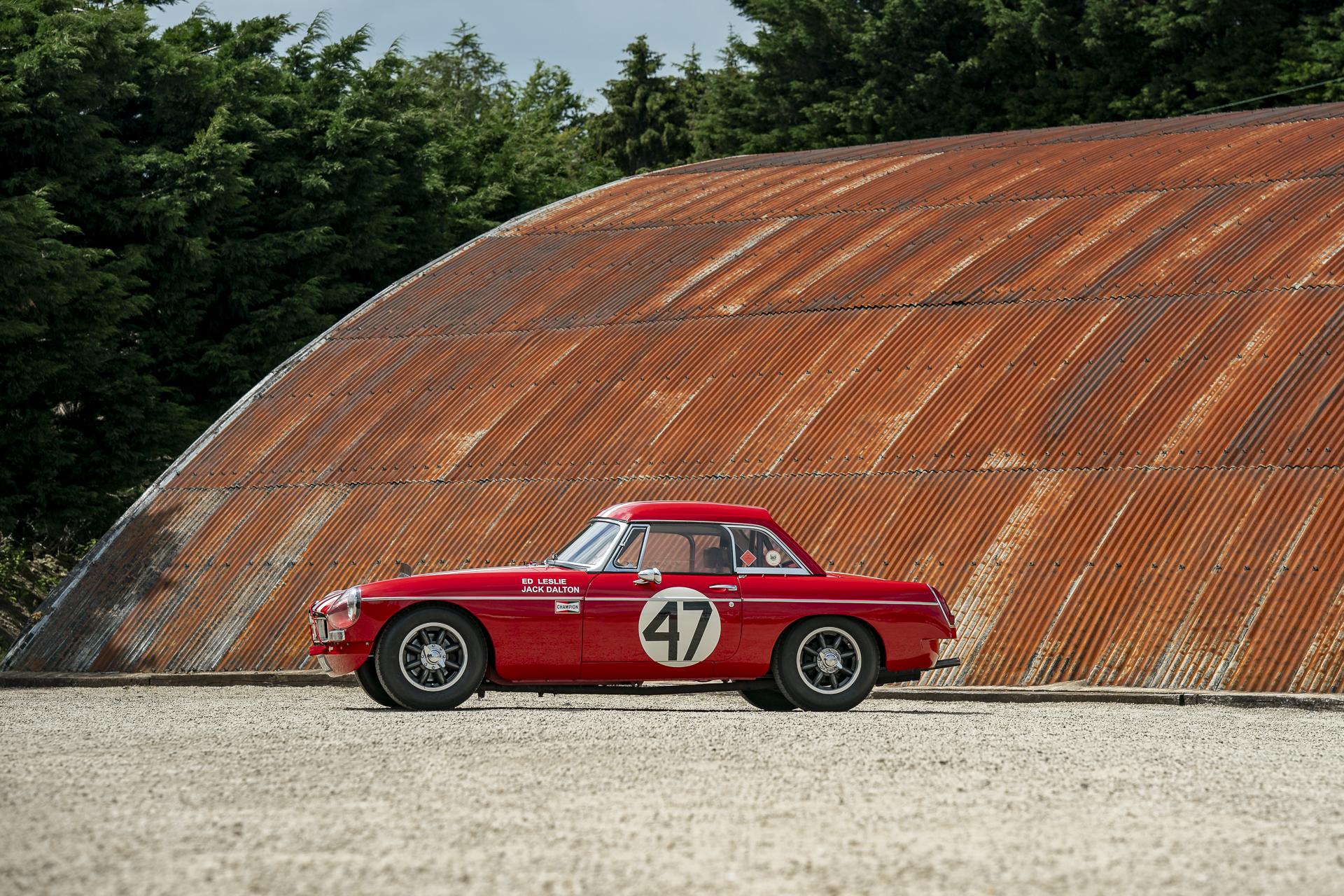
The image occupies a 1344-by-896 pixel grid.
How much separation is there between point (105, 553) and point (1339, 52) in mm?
34539

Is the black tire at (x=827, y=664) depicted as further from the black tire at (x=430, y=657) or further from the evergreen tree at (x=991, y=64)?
the evergreen tree at (x=991, y=64)

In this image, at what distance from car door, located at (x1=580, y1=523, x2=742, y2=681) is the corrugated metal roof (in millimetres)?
3399

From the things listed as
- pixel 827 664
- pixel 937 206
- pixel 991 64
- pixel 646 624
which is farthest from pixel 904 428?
pixel 991 64

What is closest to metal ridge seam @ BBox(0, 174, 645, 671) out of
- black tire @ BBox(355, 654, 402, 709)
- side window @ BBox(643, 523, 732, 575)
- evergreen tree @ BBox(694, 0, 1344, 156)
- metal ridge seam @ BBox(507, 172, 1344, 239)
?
metal ridge seam @ BBox(507, 172, 1344, 239)

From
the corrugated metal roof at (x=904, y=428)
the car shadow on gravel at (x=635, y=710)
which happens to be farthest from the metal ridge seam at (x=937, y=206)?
the car shadow on gravel at (x=635, y=710)

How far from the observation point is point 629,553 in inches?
385

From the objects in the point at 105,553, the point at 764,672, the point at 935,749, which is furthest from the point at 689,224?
the point at 935,749

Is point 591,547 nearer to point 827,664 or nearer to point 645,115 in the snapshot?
point 827,664

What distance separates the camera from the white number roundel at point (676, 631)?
9617 millimetres

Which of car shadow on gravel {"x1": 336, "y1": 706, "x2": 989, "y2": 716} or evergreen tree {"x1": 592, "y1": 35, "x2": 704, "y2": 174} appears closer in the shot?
car shadow on gravel {"x1": 336, "y1": 706, "x2": 989, "y2": 716}

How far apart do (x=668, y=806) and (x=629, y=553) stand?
391 centimetres

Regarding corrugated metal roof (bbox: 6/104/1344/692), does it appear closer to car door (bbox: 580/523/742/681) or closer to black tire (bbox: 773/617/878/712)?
black tire (bbox: 773/617/878/712)

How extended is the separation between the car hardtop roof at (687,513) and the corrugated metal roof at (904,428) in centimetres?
318

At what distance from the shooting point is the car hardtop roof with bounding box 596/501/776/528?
32.7 feet
